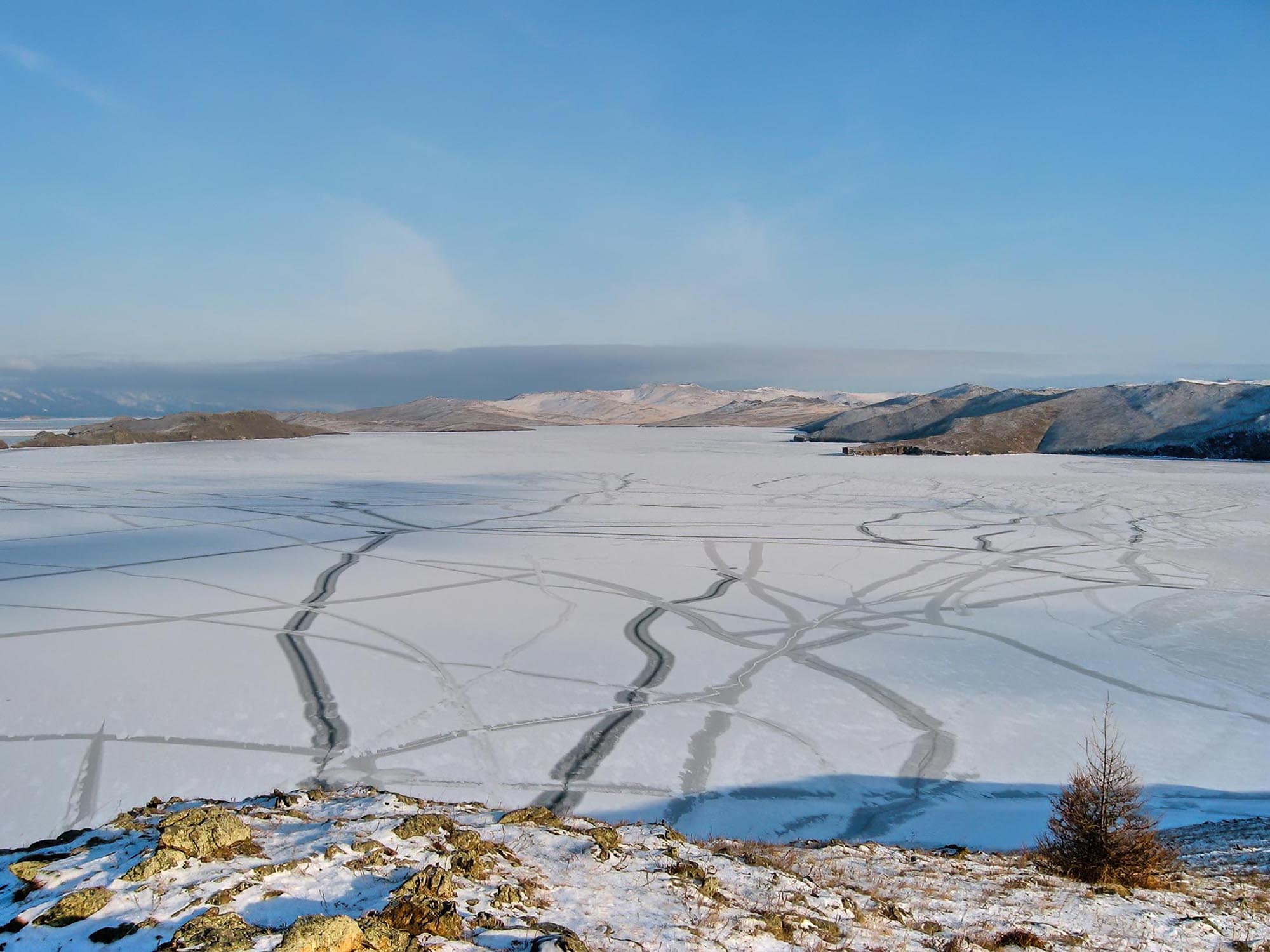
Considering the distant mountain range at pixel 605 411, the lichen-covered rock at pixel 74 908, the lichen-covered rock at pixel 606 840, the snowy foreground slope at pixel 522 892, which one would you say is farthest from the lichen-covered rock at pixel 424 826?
the distant mountain range at pixel 605 411

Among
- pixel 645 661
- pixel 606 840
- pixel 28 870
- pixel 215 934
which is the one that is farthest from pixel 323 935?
pixel 645 661

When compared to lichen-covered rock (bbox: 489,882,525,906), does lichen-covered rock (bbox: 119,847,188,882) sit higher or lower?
higher

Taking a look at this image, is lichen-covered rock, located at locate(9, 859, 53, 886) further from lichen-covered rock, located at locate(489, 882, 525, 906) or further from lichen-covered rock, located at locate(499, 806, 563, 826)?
lichen-covered rock, located at locate(499, 806, 563, 826)

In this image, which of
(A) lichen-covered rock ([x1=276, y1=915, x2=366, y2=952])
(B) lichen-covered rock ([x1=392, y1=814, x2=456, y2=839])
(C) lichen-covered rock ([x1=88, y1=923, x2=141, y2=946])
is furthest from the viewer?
(B) lichen-covered rock ([x1=392, y1=814, x2=456, y2=839])

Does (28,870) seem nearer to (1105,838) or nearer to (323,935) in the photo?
(323,935)

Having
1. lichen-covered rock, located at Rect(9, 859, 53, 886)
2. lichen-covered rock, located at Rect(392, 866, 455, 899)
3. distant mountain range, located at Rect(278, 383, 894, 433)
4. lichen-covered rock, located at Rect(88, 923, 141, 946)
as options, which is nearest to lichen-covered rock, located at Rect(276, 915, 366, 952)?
lichen-covered rock, located at Rect(392, 866, 455, 899)

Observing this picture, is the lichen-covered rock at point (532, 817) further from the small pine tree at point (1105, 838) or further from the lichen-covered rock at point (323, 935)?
the small pine tree at point (1105, 838)
